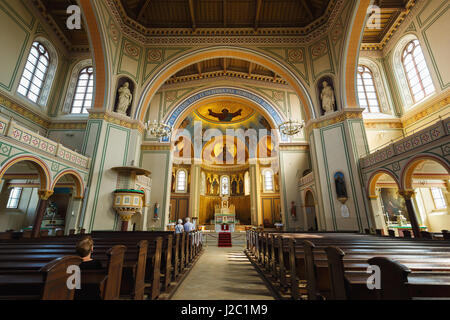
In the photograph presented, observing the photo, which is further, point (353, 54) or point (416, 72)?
point (416, 72)

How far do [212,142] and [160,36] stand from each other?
10.8 meters

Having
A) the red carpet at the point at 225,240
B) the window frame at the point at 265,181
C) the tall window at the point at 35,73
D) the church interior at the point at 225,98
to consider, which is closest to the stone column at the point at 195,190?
the church interior at the point at 225,98

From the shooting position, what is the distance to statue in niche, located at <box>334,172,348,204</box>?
9.27m

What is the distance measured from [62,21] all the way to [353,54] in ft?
50.6

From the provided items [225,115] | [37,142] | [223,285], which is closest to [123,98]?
[37,142]

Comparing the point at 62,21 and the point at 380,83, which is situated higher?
the point at 62,21

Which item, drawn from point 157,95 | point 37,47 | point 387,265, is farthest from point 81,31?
point 387,265

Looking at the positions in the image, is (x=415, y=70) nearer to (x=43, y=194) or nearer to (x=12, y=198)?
(x=43, y=194)

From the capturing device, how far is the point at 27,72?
34.8 feet

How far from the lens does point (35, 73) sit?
11.1 meters

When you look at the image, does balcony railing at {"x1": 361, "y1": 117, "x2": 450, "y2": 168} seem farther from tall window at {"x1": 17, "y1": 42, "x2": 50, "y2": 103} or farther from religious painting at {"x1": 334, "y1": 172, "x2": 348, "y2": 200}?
tall window at {"x1": 17, "y1": 42, "x2": 50, "y2": 103}

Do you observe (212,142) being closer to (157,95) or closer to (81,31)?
(157,95)

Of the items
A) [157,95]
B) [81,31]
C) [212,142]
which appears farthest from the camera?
[212,142]

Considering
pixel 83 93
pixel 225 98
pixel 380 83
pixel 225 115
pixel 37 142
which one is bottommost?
pixel 37 142
